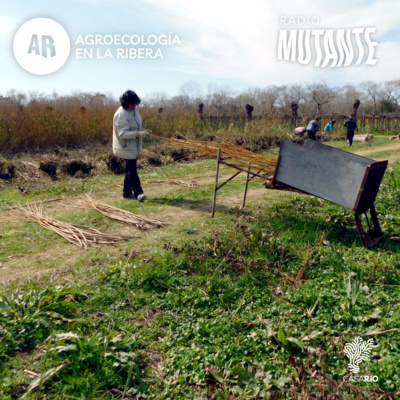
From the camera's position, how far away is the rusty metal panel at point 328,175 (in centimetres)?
427

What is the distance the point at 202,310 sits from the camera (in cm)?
339

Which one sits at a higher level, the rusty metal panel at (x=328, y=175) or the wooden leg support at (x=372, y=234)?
the rusty metal panel at (x=328, y=175)

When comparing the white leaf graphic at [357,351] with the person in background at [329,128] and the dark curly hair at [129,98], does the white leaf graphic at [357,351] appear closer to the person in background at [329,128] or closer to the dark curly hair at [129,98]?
the dark curly hair at [129,98]

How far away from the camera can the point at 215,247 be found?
4.46m

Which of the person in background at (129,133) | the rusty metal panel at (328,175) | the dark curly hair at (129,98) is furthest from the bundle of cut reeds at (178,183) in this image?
the rusty metal panel at (328,175)

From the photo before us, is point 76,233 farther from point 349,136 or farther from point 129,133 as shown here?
point 349,136

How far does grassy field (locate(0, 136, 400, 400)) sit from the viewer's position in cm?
253

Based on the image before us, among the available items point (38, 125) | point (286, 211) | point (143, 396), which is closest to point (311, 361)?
point (143, 396)

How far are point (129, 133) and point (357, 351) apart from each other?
4.76 meters

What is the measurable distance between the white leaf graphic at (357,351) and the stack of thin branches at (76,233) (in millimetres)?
3073

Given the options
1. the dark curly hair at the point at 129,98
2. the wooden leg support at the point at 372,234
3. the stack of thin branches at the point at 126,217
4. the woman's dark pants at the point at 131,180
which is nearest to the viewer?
the wooden leg support at the point at 372,234

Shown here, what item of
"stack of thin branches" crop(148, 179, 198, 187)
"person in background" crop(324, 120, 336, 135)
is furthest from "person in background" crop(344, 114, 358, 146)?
"stack of thin branches" crop(148, 179, 198, 187)

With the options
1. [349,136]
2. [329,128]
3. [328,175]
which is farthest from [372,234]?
[329,128]

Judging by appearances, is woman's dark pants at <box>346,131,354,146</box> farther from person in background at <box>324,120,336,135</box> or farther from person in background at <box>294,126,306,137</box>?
person in background at <box>324,120,336,135</box>
